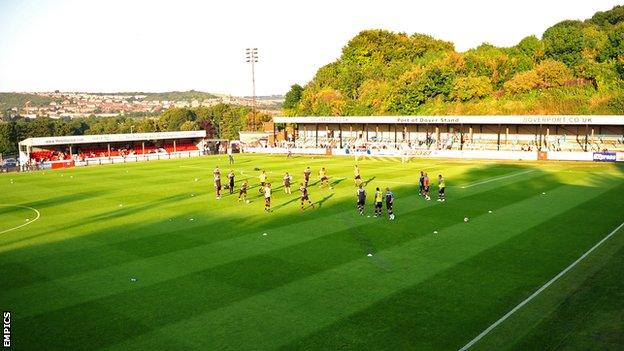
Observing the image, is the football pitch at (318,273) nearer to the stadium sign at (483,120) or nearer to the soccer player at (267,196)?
the soccer player at (267,196)

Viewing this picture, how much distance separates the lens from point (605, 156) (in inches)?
1896

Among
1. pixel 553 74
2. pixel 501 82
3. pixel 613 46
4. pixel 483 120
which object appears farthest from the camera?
pixel 501 82

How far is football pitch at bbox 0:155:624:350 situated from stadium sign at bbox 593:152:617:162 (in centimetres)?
1921

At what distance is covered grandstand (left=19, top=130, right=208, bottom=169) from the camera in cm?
6222

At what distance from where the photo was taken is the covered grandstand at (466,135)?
54000mm

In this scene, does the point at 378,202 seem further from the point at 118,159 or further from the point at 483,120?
the point at 118,159

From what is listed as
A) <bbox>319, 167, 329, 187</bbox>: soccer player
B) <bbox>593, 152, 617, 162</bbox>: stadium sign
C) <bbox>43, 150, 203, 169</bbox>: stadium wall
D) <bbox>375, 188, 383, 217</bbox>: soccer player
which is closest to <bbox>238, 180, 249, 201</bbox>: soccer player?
<bbox>319, 167, 329, 187</bbox>: soccer player

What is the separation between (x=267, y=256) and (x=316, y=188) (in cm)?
1668

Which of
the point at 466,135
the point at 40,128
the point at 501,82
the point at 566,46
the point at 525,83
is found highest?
the point at 566,46

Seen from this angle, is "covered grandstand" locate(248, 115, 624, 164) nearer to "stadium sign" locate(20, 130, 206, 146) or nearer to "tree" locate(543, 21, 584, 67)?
"stadium sign" locate(20, 130, 206, 146)

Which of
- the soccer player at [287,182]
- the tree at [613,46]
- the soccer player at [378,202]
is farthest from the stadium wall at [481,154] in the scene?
the soccer player at [378,202]

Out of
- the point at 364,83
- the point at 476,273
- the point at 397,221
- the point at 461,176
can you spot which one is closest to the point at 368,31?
the point at 364,83

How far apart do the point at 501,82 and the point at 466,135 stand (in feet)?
72.1

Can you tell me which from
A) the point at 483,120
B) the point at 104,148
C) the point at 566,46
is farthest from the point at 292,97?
the point at 483,120
